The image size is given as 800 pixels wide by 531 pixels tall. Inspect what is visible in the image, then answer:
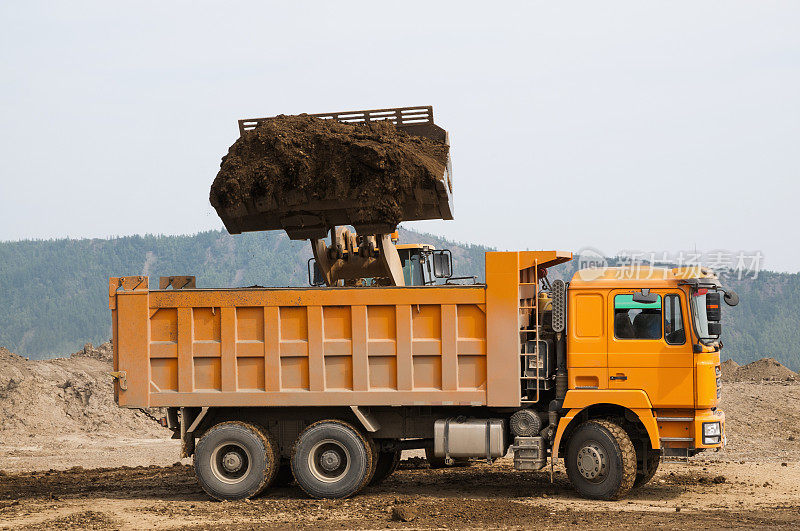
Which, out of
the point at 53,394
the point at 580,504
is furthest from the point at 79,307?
the point at 580,504

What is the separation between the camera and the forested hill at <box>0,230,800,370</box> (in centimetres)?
6669

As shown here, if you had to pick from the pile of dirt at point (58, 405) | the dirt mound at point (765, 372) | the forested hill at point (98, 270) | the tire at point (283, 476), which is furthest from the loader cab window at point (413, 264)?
the forested hill at point (98, 270)

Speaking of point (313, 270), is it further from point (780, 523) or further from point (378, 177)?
point (780, 523)

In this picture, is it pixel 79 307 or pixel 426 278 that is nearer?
pixel 426 278

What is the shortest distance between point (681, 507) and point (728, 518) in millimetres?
754

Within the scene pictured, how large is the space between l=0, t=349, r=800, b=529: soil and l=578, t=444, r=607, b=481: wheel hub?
1.09ft

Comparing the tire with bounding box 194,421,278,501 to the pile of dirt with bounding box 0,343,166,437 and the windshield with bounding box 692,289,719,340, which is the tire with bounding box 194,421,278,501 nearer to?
the windshield with bounding box 692,289,719,340

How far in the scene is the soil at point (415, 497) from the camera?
1041 cm

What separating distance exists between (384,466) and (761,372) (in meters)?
18.2

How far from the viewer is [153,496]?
12555mm

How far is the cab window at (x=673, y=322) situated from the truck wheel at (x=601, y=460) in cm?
125

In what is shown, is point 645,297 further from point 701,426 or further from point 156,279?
point 156,279

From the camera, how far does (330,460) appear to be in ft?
38.7

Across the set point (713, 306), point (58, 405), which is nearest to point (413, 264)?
point (713, 306)
